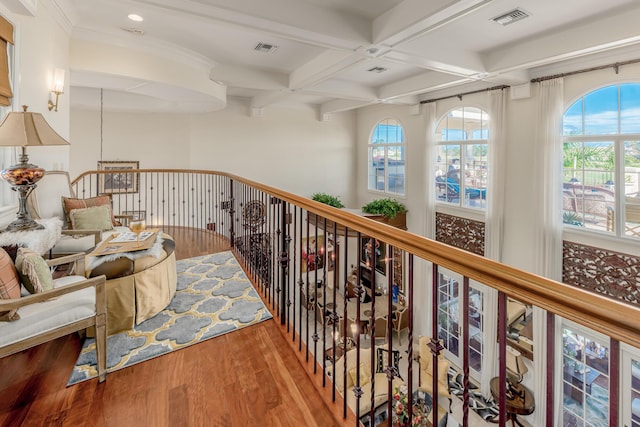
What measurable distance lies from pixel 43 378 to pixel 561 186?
6.33m

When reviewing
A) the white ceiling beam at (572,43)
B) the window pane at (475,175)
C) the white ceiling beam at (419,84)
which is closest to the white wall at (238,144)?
the white ceiling beam at (419,84)

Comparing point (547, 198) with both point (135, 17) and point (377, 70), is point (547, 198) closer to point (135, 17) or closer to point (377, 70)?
point (377, 70)

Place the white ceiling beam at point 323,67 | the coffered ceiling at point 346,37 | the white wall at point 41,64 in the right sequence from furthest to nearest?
the white ceiling beam at point 323,67, the coffered ceiling at point 346,37, the white wall at point 41,64

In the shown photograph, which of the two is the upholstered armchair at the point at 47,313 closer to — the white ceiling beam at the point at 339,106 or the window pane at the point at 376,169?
the white ceiling beam at the point at 339,106

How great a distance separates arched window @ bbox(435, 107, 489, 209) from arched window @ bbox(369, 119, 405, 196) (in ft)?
3.82

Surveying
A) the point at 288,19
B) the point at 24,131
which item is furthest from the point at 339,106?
the point at 24,131

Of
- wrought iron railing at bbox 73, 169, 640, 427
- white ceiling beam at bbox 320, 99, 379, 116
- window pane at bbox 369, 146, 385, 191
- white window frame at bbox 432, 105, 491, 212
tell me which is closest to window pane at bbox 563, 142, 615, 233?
white window frame at bbox 432, 105, 491, 212

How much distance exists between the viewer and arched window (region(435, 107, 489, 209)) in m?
6.12

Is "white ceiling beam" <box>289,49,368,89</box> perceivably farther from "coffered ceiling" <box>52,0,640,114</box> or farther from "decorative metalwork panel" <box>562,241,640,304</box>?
"decorative metalwork panel" <box>562,241,640,304</box>

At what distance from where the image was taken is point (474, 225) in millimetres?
6160

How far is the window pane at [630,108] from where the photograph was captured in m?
4.04

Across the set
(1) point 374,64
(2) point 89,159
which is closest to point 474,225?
(1) point 374,64

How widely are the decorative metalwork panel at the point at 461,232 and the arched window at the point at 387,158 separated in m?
1.44

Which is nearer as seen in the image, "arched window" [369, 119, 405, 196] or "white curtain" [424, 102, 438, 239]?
"white curtain" [424, 102, 438, 239]
